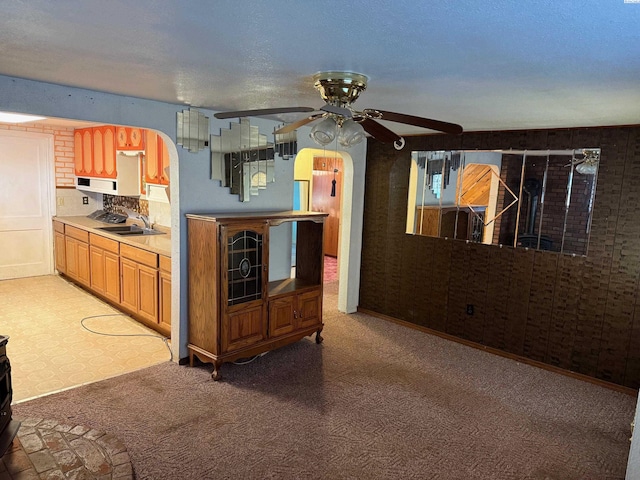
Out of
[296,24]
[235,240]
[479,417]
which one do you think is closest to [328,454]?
[479,417]

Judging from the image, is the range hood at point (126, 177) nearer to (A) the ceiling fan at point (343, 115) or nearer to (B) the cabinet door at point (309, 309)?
(B) the cabinet door at point (309, 309)

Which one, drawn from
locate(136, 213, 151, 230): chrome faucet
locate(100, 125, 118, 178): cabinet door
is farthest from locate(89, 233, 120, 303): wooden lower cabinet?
locate(100, 125, 118, 178): cabinet door

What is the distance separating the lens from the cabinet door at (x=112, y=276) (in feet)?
16.0

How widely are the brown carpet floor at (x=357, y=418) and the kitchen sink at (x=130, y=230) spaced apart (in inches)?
85.0

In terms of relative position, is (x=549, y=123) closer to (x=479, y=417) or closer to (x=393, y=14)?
(x=479, y=417)

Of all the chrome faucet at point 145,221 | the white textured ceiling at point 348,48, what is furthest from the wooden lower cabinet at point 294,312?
the chrome faucet at point 145,221

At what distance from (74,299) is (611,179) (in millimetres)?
5677

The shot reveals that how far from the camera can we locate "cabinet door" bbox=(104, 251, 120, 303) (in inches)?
191

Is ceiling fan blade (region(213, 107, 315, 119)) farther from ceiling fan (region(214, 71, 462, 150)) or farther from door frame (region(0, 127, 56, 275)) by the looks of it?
door frame (region(0, 127, 56, 275))

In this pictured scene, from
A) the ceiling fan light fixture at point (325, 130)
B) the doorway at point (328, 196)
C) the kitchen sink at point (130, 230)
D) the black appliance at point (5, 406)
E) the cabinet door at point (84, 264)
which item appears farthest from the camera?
the doorway at point (328, 196)

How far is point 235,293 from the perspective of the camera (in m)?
3.60

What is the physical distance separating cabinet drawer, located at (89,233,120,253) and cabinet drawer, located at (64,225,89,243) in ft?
0.56

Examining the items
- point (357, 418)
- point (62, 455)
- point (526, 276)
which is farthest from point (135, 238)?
point (526, 276)

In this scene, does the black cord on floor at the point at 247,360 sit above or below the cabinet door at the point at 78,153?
below
